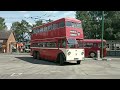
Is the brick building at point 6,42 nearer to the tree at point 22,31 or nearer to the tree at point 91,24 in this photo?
the tree at point 91,24

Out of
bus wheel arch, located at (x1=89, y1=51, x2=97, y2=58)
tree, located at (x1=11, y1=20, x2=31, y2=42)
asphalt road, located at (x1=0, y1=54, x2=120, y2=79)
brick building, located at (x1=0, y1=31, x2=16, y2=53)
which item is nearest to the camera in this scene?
asphalt road, located at (x1=0, y1=54, x2=120, y2=79)

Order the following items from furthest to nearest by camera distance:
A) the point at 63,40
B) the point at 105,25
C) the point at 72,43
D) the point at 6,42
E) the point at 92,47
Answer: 1. the point at 6,42
2. the point at 105,25
3. the point at 92,47
4. the point at 63,40
5. the point at 72,43

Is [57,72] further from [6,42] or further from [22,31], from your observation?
[22,31]

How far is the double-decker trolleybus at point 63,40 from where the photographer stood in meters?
21.9

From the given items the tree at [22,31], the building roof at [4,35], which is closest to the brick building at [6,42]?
the building roof at [4,35]

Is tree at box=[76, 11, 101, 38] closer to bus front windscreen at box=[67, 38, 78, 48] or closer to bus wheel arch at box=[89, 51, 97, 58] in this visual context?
bus wheel arch at box=[89, 51, 97, 58]

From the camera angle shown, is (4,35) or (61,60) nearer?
(61,60)

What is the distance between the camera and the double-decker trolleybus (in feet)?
71.9

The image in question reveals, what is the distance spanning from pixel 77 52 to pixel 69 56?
93 centimetres

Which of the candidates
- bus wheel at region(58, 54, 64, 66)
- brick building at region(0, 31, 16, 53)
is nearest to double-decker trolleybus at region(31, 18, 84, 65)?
bus wheel at region(58, 54, 64, 66)

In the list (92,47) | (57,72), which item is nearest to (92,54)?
(92,47)

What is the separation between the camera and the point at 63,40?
878 inches
